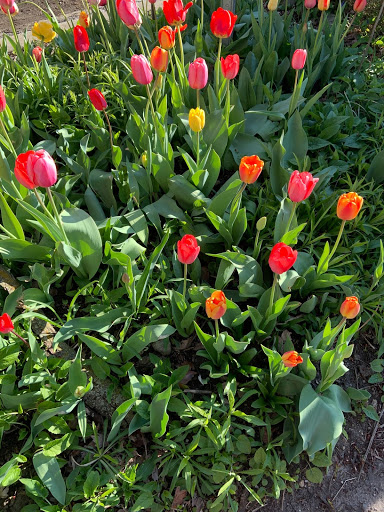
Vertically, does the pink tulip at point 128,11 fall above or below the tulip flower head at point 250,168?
above

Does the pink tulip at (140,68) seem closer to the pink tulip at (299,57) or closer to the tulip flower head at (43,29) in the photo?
the pink tulip at (299,57)

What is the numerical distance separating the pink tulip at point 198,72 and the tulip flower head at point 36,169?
0.71 m

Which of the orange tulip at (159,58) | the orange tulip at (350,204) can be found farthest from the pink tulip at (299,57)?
the orange tulip at (350,204)

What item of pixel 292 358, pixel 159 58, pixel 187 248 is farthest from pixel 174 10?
pixel 292 358

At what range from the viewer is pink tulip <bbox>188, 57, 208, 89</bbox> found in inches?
68.5

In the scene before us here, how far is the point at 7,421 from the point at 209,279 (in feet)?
3.03

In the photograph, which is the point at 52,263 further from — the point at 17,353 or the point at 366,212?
the point at 366,212

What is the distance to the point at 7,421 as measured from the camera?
152 centimetres

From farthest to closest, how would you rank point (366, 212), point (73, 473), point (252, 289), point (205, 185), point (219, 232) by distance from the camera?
point (366, 212) → point (205, 185) → point (219, 232) → point (252, 289) → point (73, 473)

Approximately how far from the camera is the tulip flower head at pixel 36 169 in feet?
4.35

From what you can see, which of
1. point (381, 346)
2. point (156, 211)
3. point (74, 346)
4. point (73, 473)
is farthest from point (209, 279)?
point (73, 473)

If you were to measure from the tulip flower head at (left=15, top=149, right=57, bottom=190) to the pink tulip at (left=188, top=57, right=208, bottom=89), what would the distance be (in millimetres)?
713

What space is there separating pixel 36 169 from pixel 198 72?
0.78m

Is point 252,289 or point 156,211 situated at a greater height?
point 156,211
